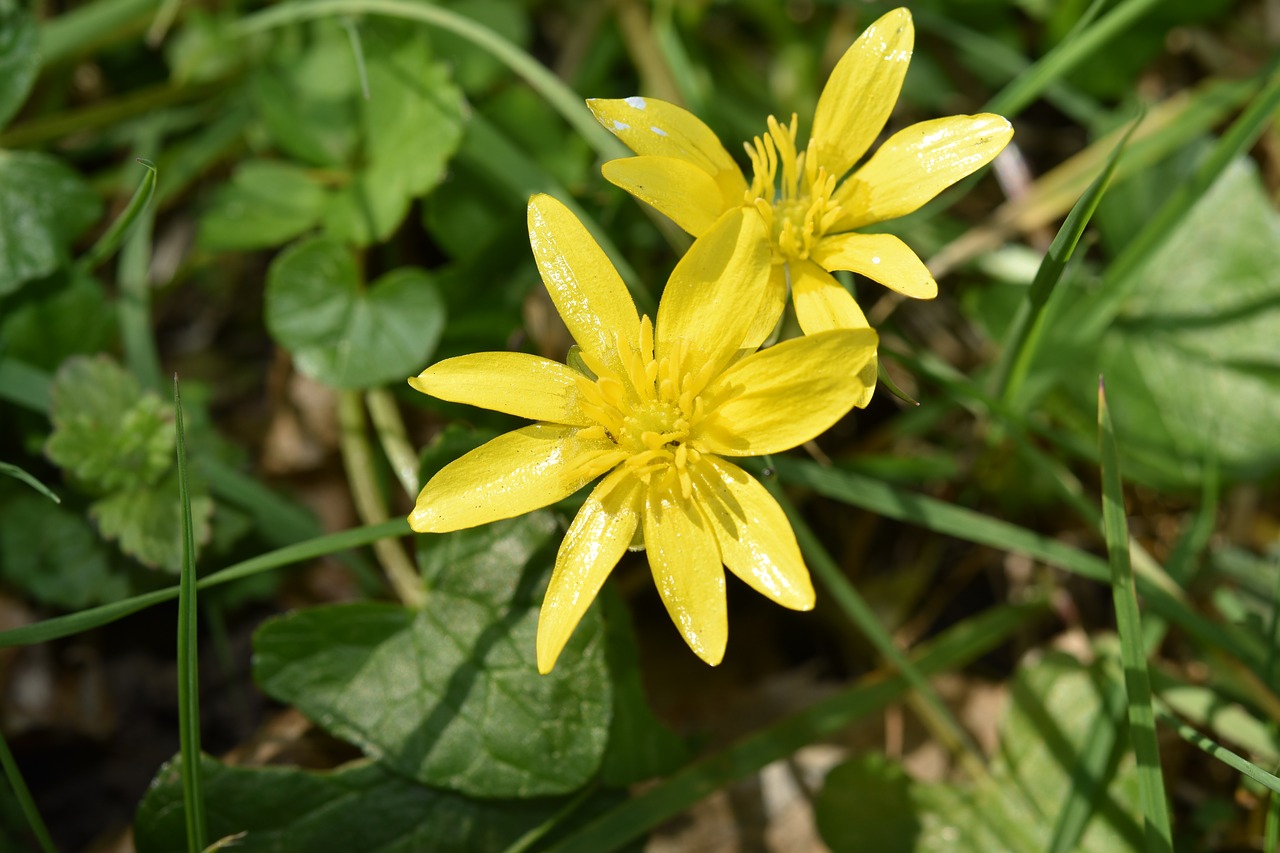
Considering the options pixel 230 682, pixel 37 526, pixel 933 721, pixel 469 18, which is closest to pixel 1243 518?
pixel 933 721

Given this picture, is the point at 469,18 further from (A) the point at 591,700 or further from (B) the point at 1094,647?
(B) the point at 1094,647

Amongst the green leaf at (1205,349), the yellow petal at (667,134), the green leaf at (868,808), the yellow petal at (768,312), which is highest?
the yellow petal at (667,134)

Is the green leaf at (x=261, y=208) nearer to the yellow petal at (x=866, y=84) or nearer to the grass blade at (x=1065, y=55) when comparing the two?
the yellow petal at (x=866, y=84)

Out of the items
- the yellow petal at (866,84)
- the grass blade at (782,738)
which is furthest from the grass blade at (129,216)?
the grass blade at (782,738)

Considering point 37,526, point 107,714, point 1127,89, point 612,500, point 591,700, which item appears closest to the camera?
point 612,500

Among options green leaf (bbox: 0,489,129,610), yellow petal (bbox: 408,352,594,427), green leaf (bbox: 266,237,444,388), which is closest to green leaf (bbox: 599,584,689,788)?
yellow petal (bbox: 408,352,594,427)

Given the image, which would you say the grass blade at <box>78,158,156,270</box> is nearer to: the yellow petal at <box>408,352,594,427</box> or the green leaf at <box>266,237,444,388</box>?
the green leaf at <box>266,237,444,388</box>
